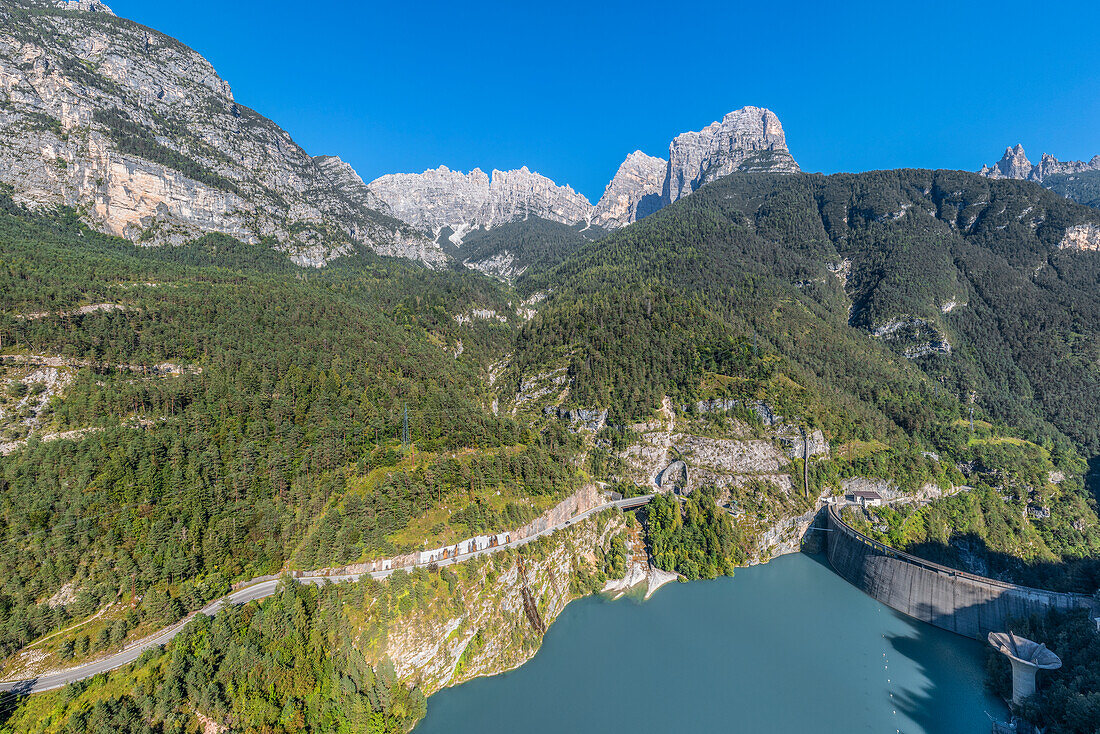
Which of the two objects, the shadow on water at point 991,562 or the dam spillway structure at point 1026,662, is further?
the shadow on water at point 991,562

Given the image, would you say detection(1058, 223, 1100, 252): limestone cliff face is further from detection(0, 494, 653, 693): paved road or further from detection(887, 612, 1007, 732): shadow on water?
detection(0, 494, 653, 693): paved road

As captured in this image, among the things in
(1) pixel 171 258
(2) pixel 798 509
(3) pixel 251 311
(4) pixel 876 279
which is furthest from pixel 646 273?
(1) pixel 171 258

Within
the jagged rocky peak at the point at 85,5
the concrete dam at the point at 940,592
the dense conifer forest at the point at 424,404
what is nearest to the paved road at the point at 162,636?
the dense conifer forest at the point at 424,404

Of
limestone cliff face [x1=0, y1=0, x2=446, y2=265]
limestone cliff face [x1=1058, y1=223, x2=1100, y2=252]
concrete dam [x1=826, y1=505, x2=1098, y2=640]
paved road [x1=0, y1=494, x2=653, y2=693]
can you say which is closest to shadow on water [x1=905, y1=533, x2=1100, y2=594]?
concrete dam [x1=826, y1=505, x2=1098, y2=640]

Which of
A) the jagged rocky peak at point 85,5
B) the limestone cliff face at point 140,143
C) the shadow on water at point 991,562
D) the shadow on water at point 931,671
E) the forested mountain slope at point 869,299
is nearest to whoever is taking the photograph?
the shadow on water at point 931,671

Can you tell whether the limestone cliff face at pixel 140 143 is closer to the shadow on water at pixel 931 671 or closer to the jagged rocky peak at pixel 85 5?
the jagged rocky peak at pixel 85 5

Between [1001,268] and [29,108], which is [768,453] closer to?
[1001,268]

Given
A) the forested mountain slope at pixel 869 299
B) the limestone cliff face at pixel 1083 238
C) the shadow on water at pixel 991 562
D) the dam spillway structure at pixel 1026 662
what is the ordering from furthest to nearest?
the limestone cliff face at pixel 1083 238
the forested mountain slope at pixel 869 299
the shadow on water at pixel 991 562
the dam spillway structure at pixel 1026 662
